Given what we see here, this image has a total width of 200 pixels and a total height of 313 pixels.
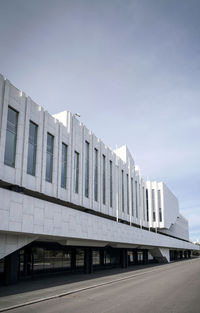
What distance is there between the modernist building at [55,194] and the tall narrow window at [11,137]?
0.07 metres

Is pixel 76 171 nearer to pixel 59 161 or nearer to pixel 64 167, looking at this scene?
pixel 64 167

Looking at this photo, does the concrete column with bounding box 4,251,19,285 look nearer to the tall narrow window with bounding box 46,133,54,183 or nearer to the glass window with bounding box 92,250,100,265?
the tall narrow window with bounding box 46,133,54,183

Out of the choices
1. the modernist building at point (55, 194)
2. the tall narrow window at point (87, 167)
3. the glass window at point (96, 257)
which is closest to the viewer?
the modernist building at point (55, 194)

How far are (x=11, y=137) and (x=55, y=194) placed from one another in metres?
6.70

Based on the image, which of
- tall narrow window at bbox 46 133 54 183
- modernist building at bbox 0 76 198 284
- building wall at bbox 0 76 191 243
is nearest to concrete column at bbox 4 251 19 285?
modernist building at bbox 0 76 198 284

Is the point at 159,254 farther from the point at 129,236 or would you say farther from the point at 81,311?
the point at 81,311

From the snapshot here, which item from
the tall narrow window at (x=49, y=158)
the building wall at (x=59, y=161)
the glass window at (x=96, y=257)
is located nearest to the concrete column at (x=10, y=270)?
the building wall at (x=59, y=161)

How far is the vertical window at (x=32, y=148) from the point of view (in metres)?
23.4

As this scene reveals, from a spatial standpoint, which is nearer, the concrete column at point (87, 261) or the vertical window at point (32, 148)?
the vertical window at point (32, 148)

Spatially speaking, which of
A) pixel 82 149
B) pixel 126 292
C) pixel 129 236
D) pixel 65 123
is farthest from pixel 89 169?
pixel 126 292

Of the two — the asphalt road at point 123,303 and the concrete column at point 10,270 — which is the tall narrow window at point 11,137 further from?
the asphalt road at point 123,303

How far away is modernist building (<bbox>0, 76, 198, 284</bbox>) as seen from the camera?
64.6 ft

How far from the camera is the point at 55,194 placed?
25.9 meters

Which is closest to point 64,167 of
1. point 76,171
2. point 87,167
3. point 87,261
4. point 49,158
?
point 76,171
